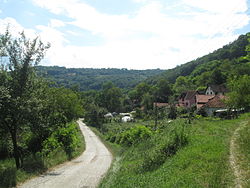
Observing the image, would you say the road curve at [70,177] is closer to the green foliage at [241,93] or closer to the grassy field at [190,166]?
the grassy field at [190,166]

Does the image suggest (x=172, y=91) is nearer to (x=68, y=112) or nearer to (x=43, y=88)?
(x=68, y=112)

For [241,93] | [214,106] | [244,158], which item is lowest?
[214,106]

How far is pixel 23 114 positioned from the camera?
43.0ft

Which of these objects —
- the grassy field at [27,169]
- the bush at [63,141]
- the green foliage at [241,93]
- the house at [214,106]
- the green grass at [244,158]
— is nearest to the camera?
the green grass at [244,158]

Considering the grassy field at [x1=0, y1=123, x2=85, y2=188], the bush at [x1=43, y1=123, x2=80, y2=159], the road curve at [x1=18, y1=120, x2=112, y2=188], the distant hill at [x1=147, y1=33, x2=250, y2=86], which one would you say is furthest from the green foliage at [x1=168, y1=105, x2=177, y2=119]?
the distant hill at [x1=147, y1=33, x2=250, y2=86]

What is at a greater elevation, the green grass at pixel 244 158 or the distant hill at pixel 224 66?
the distant hill at pixel 224 66

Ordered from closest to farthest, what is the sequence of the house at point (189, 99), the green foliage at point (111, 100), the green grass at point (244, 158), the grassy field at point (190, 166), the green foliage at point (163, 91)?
the green grass at point (244, 158), the grassy field at point (190, 166), the house at point (189, 99), the green foliage at point (163, 91), the green foliage at point (111, 100)

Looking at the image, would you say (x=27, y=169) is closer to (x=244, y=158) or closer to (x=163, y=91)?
(x=244, y=158)

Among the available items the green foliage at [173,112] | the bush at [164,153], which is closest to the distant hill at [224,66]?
the green foliage at [173,112]

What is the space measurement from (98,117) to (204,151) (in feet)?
183

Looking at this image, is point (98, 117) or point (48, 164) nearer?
point (48, 164)

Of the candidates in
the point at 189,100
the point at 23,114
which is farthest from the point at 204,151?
the point at 189,100

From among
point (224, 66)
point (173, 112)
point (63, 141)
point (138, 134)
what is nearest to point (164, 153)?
point (138, 134)

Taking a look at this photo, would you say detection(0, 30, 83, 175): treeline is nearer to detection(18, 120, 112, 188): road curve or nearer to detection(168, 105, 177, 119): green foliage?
detection(18, 120, 112, 188): road curve
